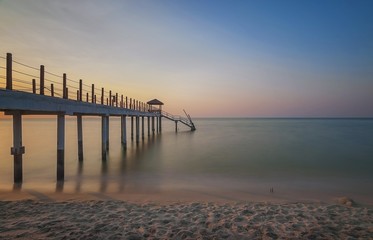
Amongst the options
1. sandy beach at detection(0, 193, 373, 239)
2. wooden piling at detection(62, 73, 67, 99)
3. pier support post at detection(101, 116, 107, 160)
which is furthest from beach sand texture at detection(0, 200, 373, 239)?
pier support post at detection(101, 116, 107, 160)

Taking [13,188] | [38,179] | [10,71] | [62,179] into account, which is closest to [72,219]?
[10,71]

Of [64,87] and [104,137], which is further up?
[64,87]

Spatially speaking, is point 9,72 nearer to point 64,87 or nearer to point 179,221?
point 64,87

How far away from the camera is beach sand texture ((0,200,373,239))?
5133 mm

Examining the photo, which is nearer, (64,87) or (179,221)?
(179,221)

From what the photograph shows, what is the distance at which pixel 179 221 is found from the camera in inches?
231

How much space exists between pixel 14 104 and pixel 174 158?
13322 mm

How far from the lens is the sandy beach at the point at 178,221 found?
5137 millimetres

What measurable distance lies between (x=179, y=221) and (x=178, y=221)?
2cm

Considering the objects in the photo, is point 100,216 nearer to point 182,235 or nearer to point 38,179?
point 182,235

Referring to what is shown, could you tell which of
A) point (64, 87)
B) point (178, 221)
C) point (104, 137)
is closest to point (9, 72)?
point (64, 87)

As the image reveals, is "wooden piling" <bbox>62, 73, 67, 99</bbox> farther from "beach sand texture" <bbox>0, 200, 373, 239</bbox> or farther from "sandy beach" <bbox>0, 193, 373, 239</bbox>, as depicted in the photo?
"beach sand texture" <bbox>0, 200, 373, 239</bbox>

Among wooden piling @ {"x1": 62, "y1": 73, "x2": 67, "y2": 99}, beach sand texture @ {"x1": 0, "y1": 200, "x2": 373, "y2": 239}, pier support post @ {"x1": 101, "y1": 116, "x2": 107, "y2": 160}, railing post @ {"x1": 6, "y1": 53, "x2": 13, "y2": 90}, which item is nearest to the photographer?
beach sand texture @ {"x1": 0, "y1": 200, "x2": 373, "y2": 239}

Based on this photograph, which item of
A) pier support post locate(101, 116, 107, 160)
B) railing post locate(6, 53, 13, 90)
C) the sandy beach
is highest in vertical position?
railing post locate(6, 53, 13, 90)
